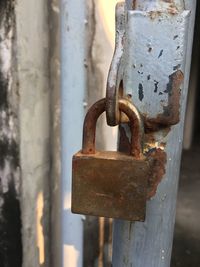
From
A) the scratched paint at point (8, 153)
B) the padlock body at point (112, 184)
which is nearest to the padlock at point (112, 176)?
the padlock body at point (112, 184)

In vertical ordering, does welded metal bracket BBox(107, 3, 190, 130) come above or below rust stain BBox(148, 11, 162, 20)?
below

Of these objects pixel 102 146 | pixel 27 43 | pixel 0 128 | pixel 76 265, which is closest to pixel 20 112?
pixel 0 128

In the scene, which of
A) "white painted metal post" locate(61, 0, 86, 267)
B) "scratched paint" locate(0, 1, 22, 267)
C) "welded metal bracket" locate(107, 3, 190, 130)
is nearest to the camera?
"welded metal bracket" locate(107, 3, 190, 130)

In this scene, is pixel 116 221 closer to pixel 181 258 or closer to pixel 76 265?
pixel 76 265

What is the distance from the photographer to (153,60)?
549mm

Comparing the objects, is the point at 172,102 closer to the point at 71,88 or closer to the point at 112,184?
the point at 112,184

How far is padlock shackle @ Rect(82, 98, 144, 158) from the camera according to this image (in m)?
0.54

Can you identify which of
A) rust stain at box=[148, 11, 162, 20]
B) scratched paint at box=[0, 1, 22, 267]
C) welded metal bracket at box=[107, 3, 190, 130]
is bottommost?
scratched paint at box=[0, 1, 22, 267]

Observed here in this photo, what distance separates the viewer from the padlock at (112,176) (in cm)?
55

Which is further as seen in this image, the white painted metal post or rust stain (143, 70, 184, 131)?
the white painted metal post

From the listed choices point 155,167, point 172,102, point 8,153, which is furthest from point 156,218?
point 8,153

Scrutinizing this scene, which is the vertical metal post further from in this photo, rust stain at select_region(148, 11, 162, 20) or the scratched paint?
the scratched paint

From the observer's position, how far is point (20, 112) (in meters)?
1.15

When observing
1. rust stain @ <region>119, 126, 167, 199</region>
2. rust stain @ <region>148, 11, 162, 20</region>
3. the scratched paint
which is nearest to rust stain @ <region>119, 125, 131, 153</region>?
rust stain @ <region>119, 126, 167, 199</region>
